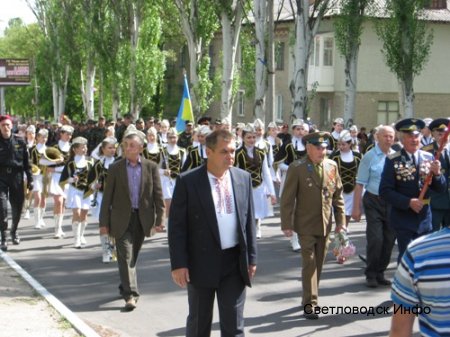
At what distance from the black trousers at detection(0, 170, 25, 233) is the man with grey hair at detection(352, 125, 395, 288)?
5540 mm

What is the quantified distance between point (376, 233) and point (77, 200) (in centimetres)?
521

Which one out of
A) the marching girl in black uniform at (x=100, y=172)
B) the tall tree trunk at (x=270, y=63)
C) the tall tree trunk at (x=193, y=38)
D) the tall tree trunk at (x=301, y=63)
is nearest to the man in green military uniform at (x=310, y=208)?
the marching girl in black uniform at (x=100, y=172)

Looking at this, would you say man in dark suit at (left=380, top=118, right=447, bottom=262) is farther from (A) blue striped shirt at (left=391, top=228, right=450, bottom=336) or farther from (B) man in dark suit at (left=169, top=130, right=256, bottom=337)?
(A) blue striped shirt at (left=391, top=228, right=450, bottom=336)

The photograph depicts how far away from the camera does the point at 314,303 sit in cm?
740

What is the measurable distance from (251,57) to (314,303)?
36.3 metres

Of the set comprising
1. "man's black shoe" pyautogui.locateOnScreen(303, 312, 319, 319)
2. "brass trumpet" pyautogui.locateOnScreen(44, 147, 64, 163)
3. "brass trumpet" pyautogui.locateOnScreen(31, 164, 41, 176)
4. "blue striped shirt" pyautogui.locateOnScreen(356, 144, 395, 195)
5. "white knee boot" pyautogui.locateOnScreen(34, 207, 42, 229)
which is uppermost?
"blue striped shirt" pyautogui.locateOnScreen(356, 144, 395, 195)

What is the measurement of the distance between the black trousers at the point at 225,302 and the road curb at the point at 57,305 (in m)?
1.61

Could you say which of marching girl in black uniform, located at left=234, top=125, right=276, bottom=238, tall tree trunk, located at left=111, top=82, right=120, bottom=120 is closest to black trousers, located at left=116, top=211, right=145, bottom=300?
marching girl in black uniform, located at left=234, top=125, right=276, bottom=238

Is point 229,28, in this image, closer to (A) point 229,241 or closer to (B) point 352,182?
(B) point 352,182

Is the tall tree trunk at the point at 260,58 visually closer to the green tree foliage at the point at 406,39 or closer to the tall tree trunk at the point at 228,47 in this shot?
the tall tree trunk at the point at 228,47

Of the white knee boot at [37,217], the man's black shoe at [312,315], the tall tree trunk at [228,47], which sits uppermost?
the tall tree trunk at [228,47]

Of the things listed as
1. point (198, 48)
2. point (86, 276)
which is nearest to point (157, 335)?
point (86, 276)

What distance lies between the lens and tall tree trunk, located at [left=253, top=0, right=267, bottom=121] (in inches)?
906

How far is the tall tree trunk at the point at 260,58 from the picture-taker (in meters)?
23.0
